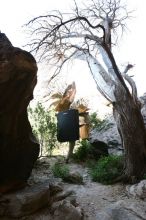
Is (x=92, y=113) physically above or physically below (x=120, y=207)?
above

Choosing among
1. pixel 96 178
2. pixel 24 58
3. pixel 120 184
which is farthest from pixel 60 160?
pixel 24 58

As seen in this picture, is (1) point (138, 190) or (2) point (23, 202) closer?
(2) point (23, 202)

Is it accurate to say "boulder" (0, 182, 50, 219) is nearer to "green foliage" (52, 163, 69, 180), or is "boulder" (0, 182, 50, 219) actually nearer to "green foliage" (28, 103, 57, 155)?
"green foliage" (52, 163, 69, 180)

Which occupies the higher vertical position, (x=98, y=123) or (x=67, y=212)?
(x=98, y=123)

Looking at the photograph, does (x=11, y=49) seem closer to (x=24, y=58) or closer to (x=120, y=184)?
(x=24, y=58)

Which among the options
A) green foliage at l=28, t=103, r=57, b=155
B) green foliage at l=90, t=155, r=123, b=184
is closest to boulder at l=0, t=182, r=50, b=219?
green foliage at l=90, t=155, r=123, b=184

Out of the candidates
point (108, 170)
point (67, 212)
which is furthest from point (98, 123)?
point (67, 212)

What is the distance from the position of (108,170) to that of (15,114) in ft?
13.6

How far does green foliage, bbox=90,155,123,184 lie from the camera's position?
8.96 m

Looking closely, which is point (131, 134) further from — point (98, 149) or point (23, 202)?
point (23, 202)

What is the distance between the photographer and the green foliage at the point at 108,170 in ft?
29.4

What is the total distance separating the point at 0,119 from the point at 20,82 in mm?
977

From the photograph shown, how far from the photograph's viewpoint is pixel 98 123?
1305 centimetres

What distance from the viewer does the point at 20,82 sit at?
573 cm
